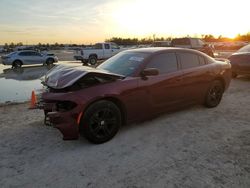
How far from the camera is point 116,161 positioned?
4.01 metres

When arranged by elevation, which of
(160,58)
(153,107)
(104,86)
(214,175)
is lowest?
(214,175)

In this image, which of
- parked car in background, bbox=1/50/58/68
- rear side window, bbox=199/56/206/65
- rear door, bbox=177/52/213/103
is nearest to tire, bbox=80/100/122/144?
rear door, bbox=177/52/213/103

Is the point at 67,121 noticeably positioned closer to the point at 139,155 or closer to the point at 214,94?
the point at 139,155

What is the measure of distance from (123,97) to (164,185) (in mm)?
1853

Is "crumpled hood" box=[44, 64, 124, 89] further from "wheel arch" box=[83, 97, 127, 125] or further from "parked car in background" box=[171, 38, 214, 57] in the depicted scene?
"parked car in background" box=[171, 38, 214, 57]

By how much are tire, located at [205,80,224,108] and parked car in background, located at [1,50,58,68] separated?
18.9 meters

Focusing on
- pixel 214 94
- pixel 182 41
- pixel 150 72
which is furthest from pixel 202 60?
pixel 182 41

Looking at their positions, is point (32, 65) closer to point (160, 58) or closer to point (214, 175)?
point (160, 58)

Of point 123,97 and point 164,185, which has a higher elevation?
point 123,97

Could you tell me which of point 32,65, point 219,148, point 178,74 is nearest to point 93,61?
point 32,65

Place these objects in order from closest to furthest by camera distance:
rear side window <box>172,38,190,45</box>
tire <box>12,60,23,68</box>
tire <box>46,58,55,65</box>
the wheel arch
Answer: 1. the wheel arch
2. rear side window <box>172,38,190,45</box>
3. tire <box>12,60,23,68</box>
4. tire <box>46,58,55,65</box>

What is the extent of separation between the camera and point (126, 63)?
18.1ft

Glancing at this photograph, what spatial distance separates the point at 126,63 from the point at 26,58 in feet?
62.3

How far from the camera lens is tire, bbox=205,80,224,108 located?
6605 millimetres
